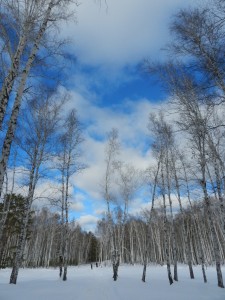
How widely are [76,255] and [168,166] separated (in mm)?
58060

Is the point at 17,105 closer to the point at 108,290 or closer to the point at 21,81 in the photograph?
the point at 21,81

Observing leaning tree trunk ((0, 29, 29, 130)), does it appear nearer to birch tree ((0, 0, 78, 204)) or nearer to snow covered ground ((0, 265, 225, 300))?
birch tree ((0, 0, 78, 204))

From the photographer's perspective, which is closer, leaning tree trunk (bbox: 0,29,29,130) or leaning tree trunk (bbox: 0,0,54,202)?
leaning tree trunk (bbox: 0,0,54,202)

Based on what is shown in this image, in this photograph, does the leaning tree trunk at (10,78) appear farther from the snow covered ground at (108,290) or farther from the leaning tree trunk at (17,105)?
the snow covered ground at (108,290)

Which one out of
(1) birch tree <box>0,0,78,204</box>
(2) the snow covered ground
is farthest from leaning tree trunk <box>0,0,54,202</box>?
(2) the snow covered ground

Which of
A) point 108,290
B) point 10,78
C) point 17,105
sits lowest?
point 108,290

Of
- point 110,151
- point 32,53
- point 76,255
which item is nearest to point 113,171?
point 110,151

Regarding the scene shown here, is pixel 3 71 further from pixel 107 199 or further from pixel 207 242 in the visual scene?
pixel 207 242

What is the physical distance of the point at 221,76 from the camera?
5789 millimetres

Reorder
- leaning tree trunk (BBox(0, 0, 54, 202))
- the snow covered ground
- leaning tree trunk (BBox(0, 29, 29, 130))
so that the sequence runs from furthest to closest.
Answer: the snow covered ground < leaning tree trunk (BBox(0, 29, 29, 130)) < leaning tree trunk (BBox(0, 0, 54, 202))

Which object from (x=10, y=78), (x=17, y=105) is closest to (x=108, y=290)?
(x=17, y=105)

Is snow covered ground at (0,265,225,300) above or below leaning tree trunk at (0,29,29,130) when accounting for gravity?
below

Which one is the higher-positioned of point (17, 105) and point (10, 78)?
point (10, 78)

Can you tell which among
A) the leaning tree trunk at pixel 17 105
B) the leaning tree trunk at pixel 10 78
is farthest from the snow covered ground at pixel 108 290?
the leaning tree trunk at pixel 10 78
